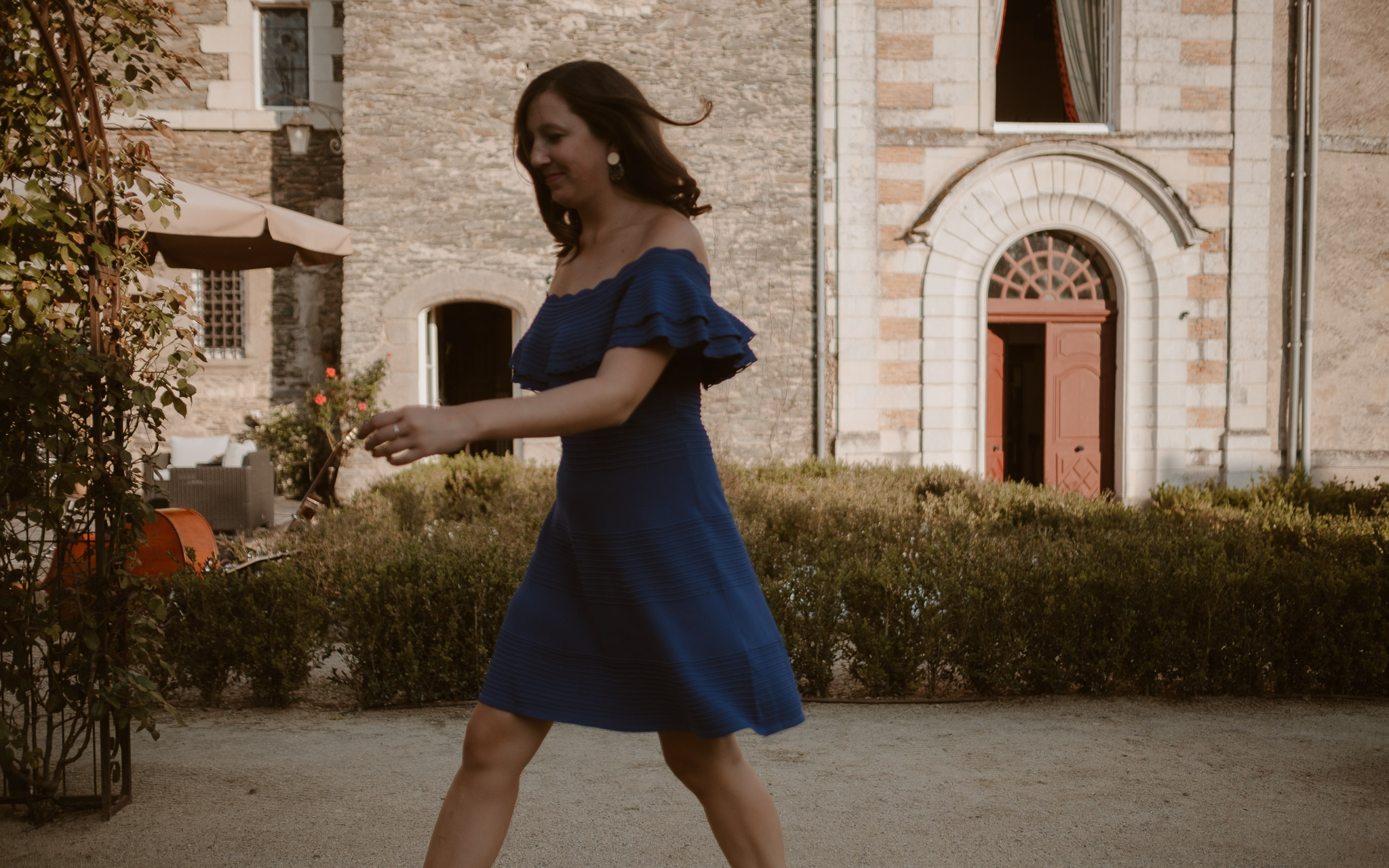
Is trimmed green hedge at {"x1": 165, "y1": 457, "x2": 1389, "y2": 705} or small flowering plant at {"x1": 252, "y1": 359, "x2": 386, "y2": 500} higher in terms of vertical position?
small flowering plant at {"x1": 252, "y1": 359, "x2": 386, "y2": 500}

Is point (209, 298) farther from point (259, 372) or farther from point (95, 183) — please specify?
point (95, 183)

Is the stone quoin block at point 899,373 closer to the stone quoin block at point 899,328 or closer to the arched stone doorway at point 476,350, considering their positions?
the stone quoin block at point 899,328

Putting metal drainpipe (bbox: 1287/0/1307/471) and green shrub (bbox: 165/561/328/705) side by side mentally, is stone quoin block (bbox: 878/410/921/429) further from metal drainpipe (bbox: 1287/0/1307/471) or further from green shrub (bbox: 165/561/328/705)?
green shrub (bbox: 165/561/328/705)

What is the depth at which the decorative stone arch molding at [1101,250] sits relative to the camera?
36.8ft

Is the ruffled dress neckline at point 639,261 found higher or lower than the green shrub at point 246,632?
higher

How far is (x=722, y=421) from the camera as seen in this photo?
11469 millimetres

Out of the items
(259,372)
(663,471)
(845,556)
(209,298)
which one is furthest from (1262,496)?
(209,298)

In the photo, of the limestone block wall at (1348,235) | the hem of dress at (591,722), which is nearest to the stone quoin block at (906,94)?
the limestone block wall at (1348,235)

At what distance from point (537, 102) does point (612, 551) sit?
2.66 feet

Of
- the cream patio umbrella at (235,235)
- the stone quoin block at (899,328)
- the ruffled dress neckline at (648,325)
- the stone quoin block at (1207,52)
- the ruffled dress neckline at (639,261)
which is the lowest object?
the ruffled dress neckline at (648,325)

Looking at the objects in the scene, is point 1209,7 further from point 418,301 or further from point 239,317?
point 239,317

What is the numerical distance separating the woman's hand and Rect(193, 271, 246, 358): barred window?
12386mm

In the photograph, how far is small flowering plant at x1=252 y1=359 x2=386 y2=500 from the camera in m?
11.2

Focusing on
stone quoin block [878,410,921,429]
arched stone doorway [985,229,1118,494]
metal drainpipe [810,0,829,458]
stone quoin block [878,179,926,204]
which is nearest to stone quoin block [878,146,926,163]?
stone quoin block [878,179,926,204]
